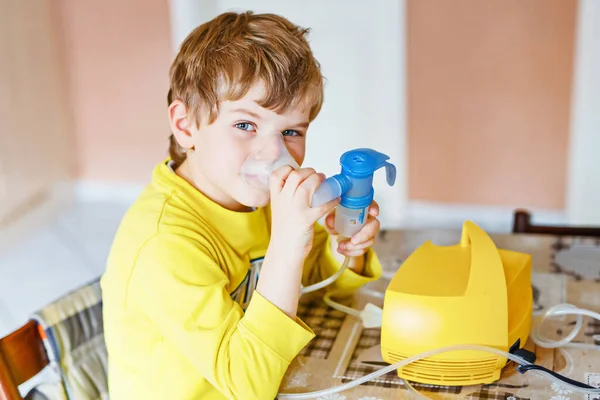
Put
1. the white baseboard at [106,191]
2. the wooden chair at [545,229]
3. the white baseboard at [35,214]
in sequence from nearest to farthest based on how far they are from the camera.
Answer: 1. the wooden chair at [545,229]
2. the white baseboard at [35,214]
3. the white baseboard at [106,191]

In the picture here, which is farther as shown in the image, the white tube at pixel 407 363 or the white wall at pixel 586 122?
the white wall at pixel 586 122

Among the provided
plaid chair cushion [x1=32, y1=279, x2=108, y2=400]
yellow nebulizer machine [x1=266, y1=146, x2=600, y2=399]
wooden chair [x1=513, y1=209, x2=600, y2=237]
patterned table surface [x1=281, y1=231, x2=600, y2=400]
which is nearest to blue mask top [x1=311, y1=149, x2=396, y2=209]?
yellow nebulizer machine [x1=266, y1=146, x2=600, y2=399]

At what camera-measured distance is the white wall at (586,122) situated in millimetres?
2475

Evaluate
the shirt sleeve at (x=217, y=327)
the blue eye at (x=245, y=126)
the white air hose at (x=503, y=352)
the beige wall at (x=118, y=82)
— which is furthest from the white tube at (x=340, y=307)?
Result: the beige wall at (x=118, y=82)

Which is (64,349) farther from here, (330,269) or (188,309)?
(330,269)

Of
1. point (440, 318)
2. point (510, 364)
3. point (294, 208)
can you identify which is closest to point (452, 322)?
point (440, 318)

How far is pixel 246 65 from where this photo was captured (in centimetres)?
94

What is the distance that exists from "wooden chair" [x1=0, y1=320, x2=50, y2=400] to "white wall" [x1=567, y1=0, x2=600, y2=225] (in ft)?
7.08

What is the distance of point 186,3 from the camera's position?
119 inches

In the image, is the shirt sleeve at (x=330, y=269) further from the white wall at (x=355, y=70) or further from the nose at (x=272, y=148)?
the white wall at (x=355, y=70)

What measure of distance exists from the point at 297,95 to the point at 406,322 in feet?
1.08

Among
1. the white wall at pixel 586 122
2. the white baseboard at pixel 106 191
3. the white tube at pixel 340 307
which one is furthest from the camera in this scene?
the white baseboard at pixel 106 191

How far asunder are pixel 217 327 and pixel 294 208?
171mm

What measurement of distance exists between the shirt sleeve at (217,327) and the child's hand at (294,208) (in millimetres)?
77
